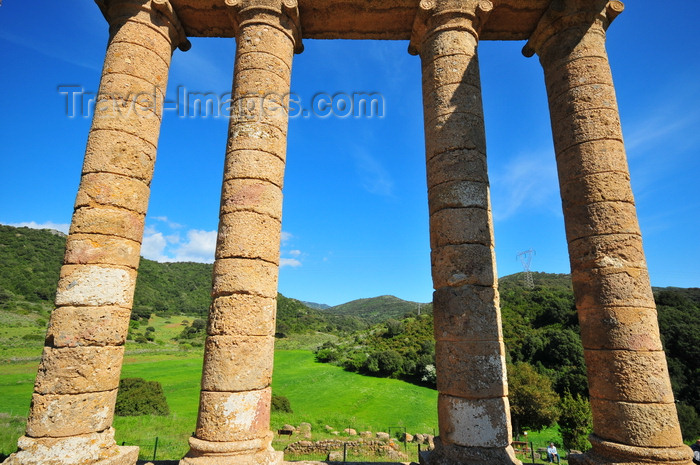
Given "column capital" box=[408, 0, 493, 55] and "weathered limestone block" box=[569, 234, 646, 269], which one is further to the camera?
"column capital" box=[408, 0, 493, 55]

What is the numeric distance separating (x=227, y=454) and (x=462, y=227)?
5.98 m

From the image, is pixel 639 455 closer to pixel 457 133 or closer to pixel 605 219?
pixel 605 219

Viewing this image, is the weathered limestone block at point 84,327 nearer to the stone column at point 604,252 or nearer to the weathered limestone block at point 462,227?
the weathered limestone block at point 462,227

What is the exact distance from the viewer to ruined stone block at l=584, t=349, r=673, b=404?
652 cm

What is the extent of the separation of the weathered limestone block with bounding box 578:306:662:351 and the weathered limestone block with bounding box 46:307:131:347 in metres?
9.36

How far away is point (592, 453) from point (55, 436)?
31.3 ft

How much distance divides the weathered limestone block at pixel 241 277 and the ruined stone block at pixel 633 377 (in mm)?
6597

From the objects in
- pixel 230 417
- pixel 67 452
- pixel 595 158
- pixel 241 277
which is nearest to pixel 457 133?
pixel 595 158

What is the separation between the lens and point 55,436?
6.12 m

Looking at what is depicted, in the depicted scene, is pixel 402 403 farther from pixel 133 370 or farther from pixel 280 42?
pixel 280 42

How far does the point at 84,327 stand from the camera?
6.71 metres

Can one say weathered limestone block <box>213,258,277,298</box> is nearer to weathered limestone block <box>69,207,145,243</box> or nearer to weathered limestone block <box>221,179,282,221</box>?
Answer: weathered limestone block <box>221,179,282,221</box>

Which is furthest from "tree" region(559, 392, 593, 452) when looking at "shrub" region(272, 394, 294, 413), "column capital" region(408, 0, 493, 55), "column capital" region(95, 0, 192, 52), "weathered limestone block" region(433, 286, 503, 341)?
"column capital" region(95, 0, 192, 52)

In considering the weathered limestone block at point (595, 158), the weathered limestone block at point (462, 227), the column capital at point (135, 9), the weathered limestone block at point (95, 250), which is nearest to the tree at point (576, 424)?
the weathered limestone block at point (595, 158)
